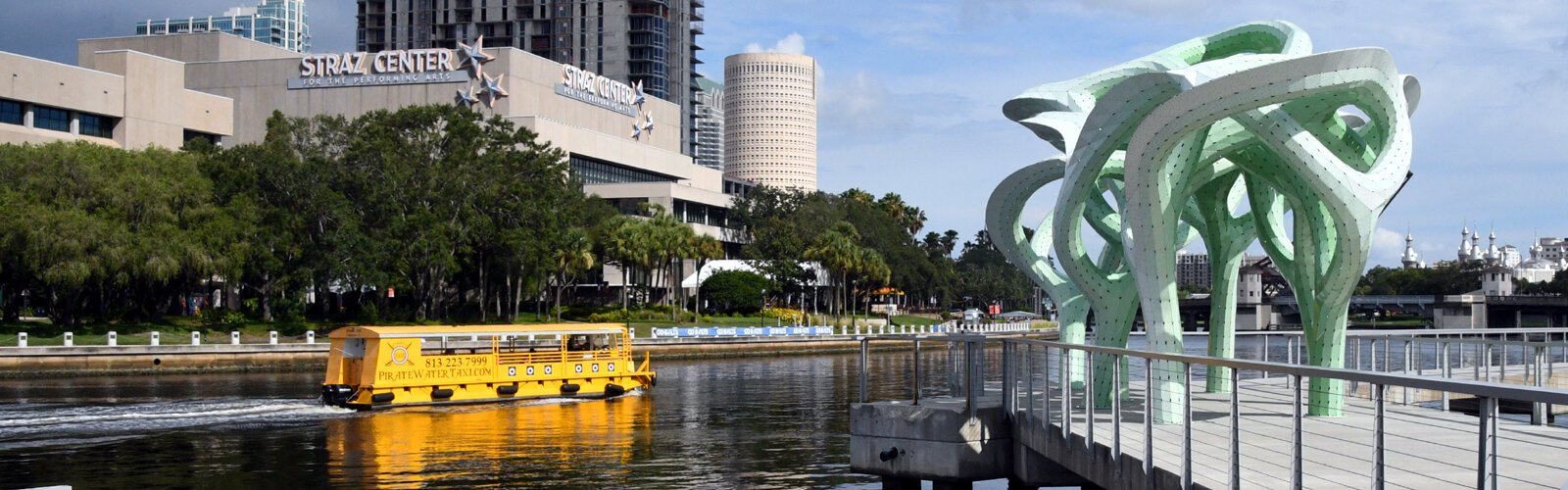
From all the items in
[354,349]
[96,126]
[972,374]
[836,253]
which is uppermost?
[96,126]

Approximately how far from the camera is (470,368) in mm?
46125

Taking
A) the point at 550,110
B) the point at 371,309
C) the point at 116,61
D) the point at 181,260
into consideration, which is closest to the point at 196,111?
the point at 116,61

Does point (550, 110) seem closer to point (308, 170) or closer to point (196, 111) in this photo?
point (196, 111)

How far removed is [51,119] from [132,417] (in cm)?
6421

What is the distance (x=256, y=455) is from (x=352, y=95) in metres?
91.1

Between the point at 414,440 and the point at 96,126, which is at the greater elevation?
the point at 96,126

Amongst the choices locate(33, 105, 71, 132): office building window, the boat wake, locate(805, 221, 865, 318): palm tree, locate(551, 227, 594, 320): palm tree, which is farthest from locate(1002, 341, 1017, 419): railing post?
locate(33, 105, 71, 132): office building window

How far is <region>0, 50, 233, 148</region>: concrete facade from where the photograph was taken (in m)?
92.7

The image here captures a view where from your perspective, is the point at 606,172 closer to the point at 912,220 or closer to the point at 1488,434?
the point at 912,220

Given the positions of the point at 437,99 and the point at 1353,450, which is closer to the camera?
the point at 1353,450

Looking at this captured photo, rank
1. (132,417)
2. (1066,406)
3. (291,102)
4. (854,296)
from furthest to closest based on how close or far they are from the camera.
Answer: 1. (291,102)
2. (854,296)
3. (132,417)
4. (1066,406)

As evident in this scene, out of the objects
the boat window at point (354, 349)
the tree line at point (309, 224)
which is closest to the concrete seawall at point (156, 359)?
the tree line at point (309, 224)

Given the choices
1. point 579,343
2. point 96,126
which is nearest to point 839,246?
point 96,126

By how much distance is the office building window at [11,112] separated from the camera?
92.4 metres
